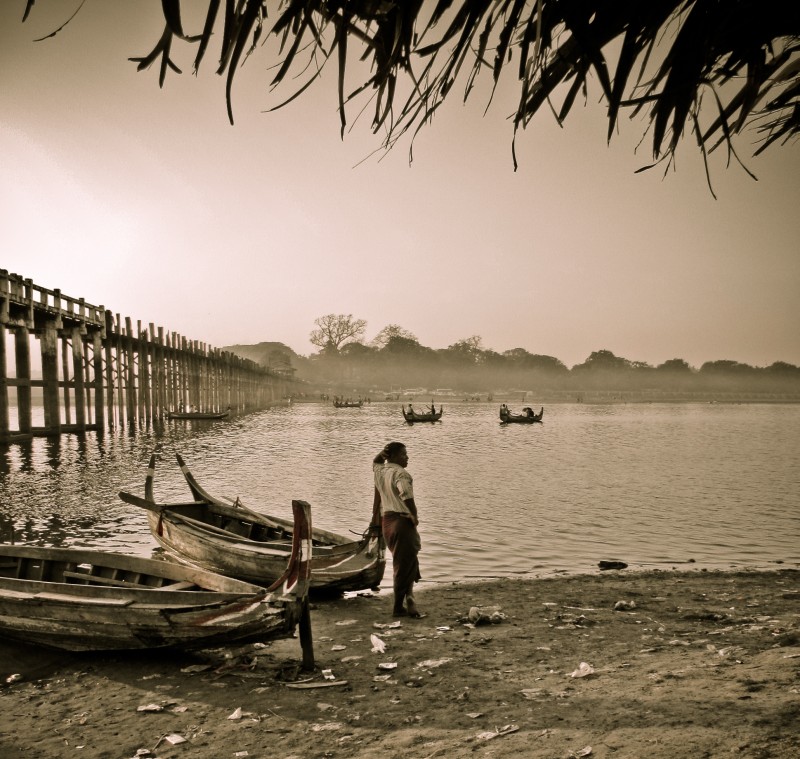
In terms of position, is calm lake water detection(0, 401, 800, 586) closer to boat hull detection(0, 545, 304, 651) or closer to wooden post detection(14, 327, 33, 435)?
wooden post detection(14, 327, 33, 435)

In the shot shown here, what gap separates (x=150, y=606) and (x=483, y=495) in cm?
1475

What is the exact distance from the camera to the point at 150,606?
6031 millimetres

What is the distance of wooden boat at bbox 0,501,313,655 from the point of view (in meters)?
5.81

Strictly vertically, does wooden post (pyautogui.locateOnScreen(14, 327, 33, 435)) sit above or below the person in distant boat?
above

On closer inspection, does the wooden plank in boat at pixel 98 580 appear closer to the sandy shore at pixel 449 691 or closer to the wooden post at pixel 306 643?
the sandy shore at pixel 449 691

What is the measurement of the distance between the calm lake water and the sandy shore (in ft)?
11.7

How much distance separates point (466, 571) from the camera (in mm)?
10945

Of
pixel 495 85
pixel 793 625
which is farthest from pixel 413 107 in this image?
pixel 793 625

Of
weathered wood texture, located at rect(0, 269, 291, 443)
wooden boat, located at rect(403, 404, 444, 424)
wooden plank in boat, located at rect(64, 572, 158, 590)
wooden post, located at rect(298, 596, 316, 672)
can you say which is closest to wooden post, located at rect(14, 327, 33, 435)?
weathered wood texture, located at rect(0, 269, 291, 443)

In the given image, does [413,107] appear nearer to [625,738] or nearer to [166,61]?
[166,61]

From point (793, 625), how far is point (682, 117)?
A: 587 centimetres

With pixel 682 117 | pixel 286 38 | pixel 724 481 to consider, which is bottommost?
pixel 724 481

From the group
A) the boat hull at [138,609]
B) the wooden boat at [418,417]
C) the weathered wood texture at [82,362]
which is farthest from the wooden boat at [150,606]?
the wooden boat at [418,417]

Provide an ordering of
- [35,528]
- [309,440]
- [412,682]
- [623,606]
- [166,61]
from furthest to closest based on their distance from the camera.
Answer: [309,440] < [35,528] < [623,606] < [412,682] < [166,61]
